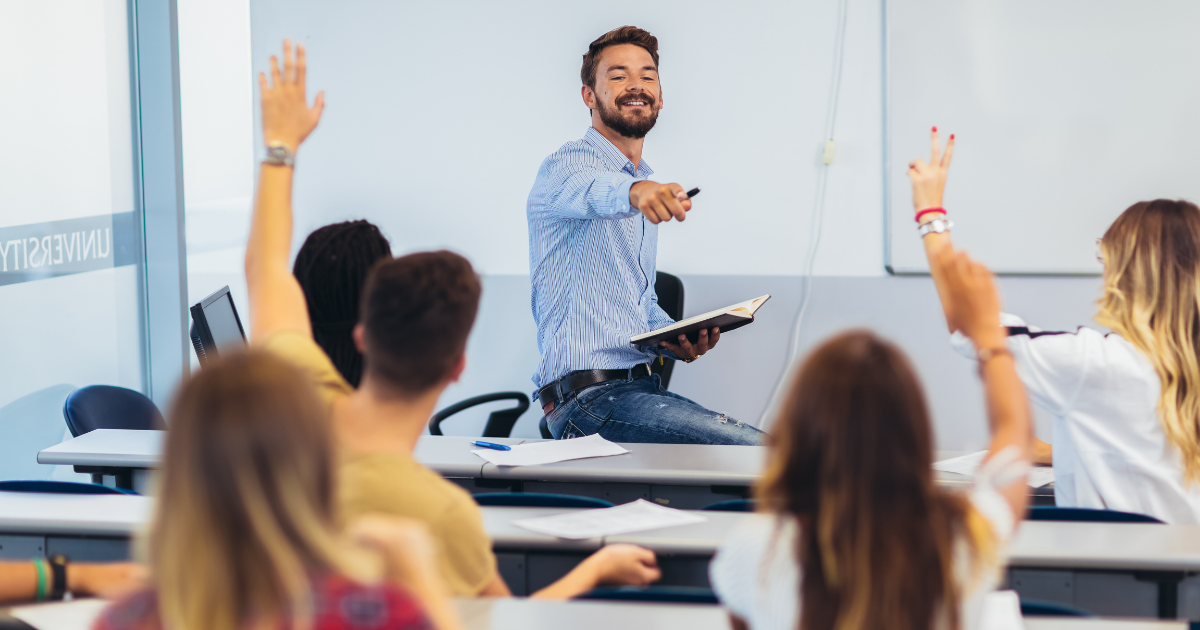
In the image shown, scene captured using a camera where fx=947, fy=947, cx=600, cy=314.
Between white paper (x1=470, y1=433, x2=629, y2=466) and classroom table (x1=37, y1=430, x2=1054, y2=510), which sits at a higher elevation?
white paper (x1=470, y1=433, x2=629, y2=466)

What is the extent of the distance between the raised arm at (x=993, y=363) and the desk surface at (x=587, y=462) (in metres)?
0.86

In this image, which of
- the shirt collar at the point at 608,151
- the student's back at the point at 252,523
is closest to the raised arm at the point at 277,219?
the student's back at the point at 252,523

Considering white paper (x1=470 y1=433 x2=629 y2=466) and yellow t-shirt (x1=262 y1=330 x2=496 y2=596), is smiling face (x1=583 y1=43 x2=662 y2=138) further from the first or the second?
yellow t-shirt (x1=262 y1=330 x2=496 y2=596)

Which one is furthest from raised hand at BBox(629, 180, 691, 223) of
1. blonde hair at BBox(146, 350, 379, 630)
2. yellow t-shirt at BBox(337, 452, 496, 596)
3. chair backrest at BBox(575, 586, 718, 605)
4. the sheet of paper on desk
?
blonde hair at BBox(146, 350, 379, 630)

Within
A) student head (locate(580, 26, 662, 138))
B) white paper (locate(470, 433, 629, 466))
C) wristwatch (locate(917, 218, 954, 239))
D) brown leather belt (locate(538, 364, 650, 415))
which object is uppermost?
student head (locate(580, 26, 662, 138))

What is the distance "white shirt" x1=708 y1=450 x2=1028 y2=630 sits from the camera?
104 cm

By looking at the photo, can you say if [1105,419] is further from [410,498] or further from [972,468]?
[410,498]

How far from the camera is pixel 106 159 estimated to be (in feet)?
12.6

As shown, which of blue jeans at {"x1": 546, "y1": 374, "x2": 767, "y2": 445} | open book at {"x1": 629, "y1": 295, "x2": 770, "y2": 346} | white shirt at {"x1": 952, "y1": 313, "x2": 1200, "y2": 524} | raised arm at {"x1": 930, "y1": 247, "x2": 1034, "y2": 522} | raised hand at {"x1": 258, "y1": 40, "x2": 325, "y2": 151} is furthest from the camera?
blue jeans at {"x1": 546, "y1": 374, "x2": 767, "y2": 445}

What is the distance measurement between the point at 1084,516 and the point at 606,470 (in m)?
0.98

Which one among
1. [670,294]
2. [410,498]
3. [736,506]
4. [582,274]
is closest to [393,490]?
[410,498]

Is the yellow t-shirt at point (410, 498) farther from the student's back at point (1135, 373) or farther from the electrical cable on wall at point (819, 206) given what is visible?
the electrical cable on wall at point (819, 206)

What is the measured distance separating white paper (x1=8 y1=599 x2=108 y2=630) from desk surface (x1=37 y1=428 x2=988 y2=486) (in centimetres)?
91

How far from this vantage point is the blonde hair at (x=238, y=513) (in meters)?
0.80
